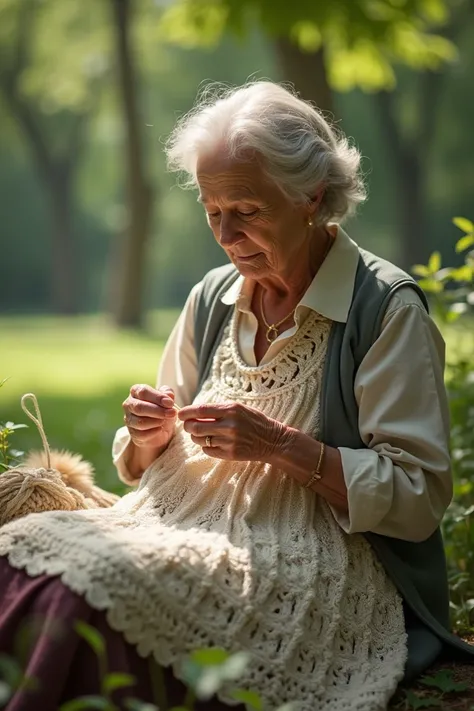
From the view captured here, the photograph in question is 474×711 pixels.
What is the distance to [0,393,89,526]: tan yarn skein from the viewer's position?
2.57m

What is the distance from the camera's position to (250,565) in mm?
2289

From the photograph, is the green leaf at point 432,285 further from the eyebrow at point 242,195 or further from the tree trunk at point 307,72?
the tree trunk at point 307,72

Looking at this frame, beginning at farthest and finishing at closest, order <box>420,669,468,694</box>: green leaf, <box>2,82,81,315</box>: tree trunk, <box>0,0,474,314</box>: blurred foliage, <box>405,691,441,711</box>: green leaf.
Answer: <box>2,82,81,315</box>: tree trunk, <box>0,0,474,314</box>: blurred foliage, <box>420,669,468,694</box>: green leaf, <box>405,691,441,711</box>: green leaf

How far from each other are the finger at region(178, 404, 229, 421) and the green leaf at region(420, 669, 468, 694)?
2.86 ft

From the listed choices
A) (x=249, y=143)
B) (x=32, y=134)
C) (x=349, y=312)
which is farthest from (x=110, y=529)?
(x=32, y=134)

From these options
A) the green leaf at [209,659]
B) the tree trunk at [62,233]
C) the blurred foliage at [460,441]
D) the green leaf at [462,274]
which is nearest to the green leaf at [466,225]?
the blurred foliage at [460,441]

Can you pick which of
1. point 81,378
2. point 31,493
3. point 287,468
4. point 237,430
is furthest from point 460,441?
point 81,378

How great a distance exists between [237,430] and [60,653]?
0.72m

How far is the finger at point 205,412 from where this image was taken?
8.13 feet

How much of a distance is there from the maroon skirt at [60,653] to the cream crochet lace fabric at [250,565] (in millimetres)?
33

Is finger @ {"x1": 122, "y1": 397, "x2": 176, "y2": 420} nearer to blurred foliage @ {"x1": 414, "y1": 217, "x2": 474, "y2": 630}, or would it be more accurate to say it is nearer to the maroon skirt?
the maroon skirt

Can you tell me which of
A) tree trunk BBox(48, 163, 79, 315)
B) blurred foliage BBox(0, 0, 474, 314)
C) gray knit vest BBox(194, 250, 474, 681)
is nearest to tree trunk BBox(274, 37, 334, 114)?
gray knit vest BBox(194, 250, 474, 681)

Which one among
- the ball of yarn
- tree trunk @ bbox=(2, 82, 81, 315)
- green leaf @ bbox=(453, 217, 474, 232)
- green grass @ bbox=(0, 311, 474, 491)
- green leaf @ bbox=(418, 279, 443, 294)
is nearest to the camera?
the ball of yarn

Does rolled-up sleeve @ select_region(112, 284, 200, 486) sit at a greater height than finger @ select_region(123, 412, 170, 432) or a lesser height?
greater
